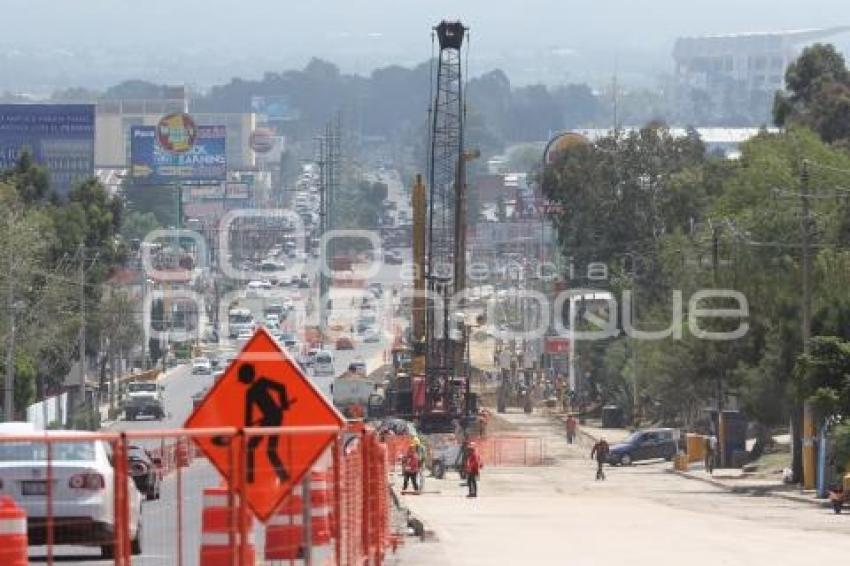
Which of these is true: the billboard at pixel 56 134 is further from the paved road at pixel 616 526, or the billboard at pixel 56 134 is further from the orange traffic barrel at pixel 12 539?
the orange traffic barrel at pixel 12 539

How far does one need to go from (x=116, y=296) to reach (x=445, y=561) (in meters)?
84.3

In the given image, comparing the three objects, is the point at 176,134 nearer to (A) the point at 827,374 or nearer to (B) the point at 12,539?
(A) the point at 827,374

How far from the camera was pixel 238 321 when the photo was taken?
7367 inches

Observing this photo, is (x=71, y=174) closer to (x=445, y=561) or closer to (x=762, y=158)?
(x=762, y=158)

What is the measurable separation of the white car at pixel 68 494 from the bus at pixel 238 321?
14130 centimetres

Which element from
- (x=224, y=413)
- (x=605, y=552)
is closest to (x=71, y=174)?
(x=605, y=552)

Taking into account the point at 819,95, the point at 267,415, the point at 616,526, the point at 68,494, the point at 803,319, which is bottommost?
the point at 616,526

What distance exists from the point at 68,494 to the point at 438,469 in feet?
150

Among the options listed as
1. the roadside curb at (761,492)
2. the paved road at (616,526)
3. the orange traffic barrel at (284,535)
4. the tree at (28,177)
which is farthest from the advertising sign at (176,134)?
the orange traffic barrel at (284,535)

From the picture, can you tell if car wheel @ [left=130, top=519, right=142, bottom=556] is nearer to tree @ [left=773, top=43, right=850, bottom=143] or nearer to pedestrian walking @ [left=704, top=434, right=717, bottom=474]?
pedestrian walking @ [left=704, top=434, right=717, bottom=474]

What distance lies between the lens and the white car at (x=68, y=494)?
24.5 meters

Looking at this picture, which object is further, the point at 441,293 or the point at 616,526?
the point at 441,293

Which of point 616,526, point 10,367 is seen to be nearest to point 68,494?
point 616,526

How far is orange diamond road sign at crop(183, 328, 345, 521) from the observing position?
65.2ft
